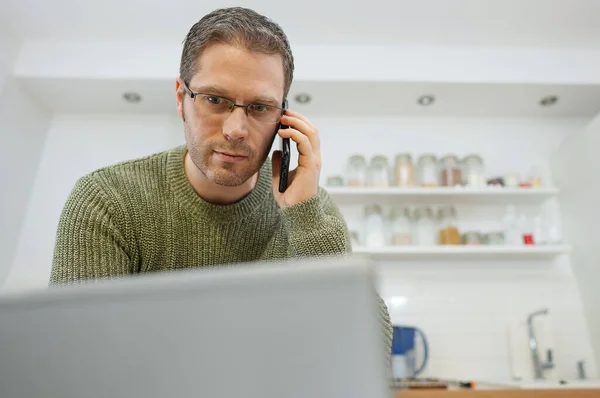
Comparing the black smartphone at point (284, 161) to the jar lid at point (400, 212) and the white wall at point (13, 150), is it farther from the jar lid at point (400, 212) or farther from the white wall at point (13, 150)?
the white wall at point (13, 150)

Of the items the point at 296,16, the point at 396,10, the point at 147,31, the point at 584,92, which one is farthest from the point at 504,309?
the point at 147,31

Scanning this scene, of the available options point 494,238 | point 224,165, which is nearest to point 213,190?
point 224,165

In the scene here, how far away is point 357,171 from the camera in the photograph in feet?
8.36

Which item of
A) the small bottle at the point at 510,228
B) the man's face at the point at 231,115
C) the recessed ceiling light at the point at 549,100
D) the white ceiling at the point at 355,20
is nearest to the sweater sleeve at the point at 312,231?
the man's face at the point at 231,115

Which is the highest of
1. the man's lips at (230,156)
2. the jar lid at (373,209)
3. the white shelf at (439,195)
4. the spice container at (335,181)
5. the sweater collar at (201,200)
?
the spice container at (335,181)

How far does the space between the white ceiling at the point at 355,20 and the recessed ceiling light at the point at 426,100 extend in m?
0.27

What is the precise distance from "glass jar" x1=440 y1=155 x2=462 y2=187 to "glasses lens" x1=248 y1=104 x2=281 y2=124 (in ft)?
5.77

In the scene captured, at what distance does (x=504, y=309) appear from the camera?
2.39 metres

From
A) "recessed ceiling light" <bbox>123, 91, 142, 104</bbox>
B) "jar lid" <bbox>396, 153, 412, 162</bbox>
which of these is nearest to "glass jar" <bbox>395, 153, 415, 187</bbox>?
"jar lid" <bbox>396, 153, 412, 162</bbox>

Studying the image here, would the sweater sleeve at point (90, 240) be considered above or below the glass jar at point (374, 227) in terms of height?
below

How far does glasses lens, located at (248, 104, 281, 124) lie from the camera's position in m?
0.89

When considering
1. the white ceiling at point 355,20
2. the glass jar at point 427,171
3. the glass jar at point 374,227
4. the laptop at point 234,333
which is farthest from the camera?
the glass jar at point 427,171

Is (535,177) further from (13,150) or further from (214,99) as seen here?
(13,150)

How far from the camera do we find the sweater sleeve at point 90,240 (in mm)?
780
